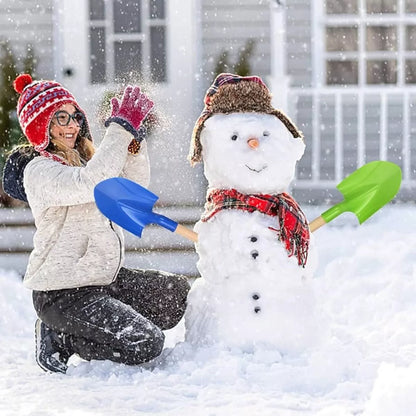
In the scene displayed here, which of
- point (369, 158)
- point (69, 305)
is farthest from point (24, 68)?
point (69, 305)

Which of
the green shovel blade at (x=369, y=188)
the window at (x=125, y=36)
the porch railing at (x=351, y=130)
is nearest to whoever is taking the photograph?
the green shovel blade at (x=369, y=188)

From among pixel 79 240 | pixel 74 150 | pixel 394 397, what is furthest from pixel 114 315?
pixel 394 397

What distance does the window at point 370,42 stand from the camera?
6887 millimetres

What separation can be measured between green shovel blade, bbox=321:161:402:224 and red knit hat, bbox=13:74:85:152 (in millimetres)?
1203

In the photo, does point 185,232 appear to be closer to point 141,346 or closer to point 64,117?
point 141,346

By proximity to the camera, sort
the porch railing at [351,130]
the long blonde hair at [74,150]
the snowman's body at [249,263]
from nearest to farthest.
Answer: the snowman's body at [249,263]
the long blonde hair at [74,150]
the porch railing at [351,130]

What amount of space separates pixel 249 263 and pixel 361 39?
14.7 feet

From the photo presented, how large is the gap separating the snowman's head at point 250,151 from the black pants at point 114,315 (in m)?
0.55

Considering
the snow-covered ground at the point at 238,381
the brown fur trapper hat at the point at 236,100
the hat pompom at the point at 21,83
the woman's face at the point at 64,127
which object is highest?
the hat pompom at the point at 21,83

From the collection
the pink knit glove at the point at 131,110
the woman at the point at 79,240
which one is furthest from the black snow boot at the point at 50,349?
the pink knit glove at the point at 131,110

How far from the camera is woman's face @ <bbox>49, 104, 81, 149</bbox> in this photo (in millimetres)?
2980

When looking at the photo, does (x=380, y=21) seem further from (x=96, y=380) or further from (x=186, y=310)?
(x=96, y=380)

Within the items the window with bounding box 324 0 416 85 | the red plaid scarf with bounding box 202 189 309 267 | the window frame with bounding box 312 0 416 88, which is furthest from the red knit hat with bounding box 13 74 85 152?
the window with bounding box 324 0 416 85

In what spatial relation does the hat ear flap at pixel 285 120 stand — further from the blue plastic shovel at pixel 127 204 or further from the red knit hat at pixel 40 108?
the red knit hat at pixel 40 108
